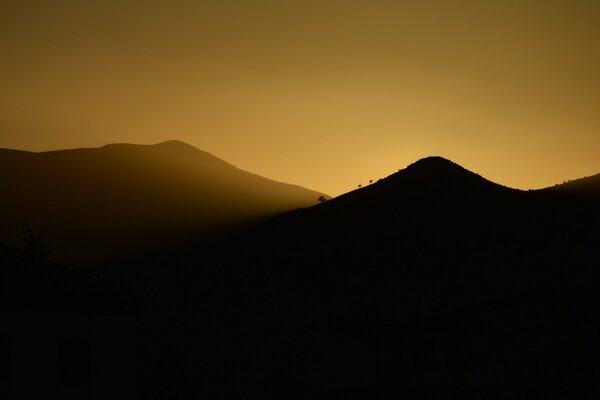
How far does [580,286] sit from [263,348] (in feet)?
69.0

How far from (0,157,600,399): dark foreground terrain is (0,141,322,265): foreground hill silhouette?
3968 cm

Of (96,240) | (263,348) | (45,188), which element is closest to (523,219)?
(263,348)

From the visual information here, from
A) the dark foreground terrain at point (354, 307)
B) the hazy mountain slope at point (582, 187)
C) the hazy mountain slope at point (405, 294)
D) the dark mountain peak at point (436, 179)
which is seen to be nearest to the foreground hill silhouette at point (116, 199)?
the hazy mountain slope at point (405, 294)

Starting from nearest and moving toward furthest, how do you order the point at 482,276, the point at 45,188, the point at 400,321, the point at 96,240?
1. the point at 400,321
2. the point at 482,276
3. the point at 96,240
4. the point at 45,188

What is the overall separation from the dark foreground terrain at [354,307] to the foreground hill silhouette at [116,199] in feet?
130

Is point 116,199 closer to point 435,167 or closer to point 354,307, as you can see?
point 435,167

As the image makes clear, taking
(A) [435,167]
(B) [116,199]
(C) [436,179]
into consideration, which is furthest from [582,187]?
(B) [116,199]

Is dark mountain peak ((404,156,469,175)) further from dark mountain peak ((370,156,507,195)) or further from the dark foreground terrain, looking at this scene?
the dark foreground terrain

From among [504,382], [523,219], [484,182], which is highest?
[484,182]

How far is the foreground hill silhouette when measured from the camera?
12000cm

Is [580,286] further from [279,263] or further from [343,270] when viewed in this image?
[279,263]

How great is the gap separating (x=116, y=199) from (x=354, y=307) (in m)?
103

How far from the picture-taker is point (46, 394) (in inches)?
796

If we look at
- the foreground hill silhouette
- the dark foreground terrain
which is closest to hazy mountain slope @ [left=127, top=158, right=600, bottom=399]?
the dark foreground terrain
